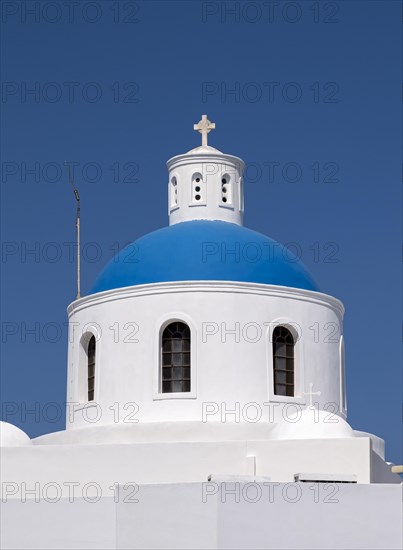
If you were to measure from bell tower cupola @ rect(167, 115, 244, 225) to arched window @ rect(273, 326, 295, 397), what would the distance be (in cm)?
321

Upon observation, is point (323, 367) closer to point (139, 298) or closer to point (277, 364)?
point (277, 364)

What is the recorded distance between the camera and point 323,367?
2655cm

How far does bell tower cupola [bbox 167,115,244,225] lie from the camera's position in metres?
28.0

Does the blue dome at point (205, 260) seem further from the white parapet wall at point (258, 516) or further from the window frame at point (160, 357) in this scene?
the white parapet wall at point (258, 516)

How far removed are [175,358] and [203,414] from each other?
1.28m

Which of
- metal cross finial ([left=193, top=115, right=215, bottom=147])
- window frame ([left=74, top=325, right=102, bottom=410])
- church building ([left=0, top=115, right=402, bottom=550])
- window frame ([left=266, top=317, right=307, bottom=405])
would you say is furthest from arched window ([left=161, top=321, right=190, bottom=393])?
metal cross finial ([left=193, top=115, right=215, bottom=147])

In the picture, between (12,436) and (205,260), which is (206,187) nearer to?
(205,260)

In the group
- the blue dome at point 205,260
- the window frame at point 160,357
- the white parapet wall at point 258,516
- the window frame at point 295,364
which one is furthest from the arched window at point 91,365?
the white parapet wall at point 258,516

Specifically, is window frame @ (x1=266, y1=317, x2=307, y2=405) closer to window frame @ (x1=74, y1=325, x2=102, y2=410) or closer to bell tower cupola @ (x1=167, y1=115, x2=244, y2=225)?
bell tower cupola @ (x1=167, y1=115, x2=244, y2=225)

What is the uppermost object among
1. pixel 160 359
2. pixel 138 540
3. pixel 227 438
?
pixel 160 359

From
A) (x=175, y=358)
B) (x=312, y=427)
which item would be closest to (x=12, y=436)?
(x=175, y=358)

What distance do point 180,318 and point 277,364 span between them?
2.09 meters

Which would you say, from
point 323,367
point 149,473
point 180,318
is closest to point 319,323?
point 323,367

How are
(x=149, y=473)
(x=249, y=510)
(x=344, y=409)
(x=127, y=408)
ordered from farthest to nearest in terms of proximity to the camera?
(x=344, y=409) < (x=127, y=408) < (x=149, y=473) < (x=249, y=510)
